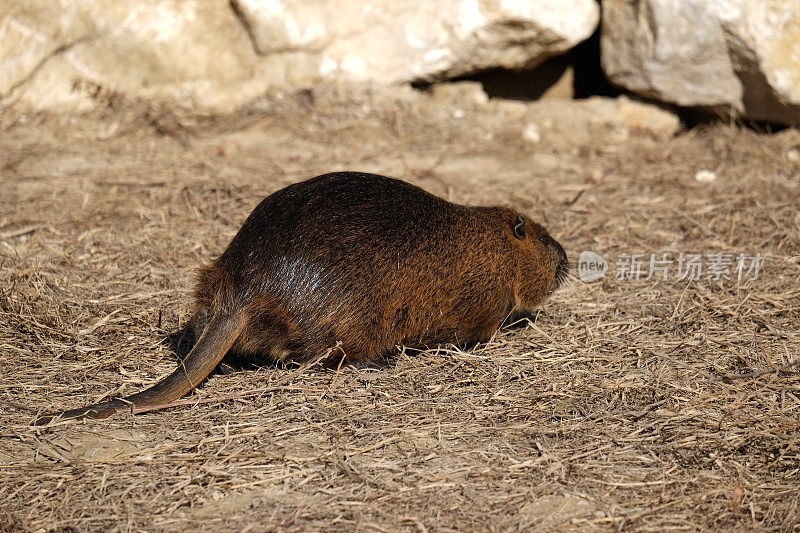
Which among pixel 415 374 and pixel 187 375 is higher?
pixel 187 375

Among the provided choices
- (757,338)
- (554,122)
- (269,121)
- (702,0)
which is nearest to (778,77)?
(702,0)

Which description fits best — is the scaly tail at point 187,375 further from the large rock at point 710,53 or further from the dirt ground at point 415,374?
the large rock at point 710,53

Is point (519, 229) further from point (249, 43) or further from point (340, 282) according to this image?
point (249, 43)

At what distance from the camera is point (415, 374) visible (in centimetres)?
313

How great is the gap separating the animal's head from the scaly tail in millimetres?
1269

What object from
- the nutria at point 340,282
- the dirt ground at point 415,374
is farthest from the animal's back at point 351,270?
the dirt ground at point 415,374

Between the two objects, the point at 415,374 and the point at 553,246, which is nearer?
the point at 415,374
